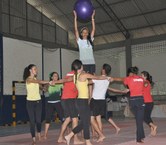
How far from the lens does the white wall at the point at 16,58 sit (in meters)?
15.4

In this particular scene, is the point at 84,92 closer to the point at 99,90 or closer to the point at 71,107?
the point at 71,107

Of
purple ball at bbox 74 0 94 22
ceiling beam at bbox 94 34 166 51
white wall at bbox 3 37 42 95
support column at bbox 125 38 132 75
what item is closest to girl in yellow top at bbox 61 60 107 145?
purple ball at bbox 74 0 94 22

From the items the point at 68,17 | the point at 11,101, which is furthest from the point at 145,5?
the point at 11,101

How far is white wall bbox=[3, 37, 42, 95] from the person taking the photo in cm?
1535

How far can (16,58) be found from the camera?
1608cm

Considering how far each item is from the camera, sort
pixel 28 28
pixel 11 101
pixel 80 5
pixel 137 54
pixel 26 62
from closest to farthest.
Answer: pixel 80 5
pixel 11 101
pixel 26 62
pixel 28 28
pixel 137 54

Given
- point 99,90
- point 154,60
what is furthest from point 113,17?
point 99,90

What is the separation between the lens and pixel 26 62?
16625mm

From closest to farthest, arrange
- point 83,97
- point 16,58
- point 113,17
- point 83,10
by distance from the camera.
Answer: point 83,97 < point 83,10 < point 16,58 < point 113,17

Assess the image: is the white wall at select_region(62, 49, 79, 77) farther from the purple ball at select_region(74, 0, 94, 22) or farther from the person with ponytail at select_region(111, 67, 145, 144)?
the person with ponytail at select_region(111, 67, 145, 144)

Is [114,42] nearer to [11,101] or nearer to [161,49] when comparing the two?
[161,49]

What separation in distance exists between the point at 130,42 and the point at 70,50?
141 inches

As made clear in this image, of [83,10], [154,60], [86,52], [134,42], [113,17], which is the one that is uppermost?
[113,17]

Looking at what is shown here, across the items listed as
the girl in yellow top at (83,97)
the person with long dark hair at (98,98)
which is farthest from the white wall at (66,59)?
the girl in yellow top at (83,97)
